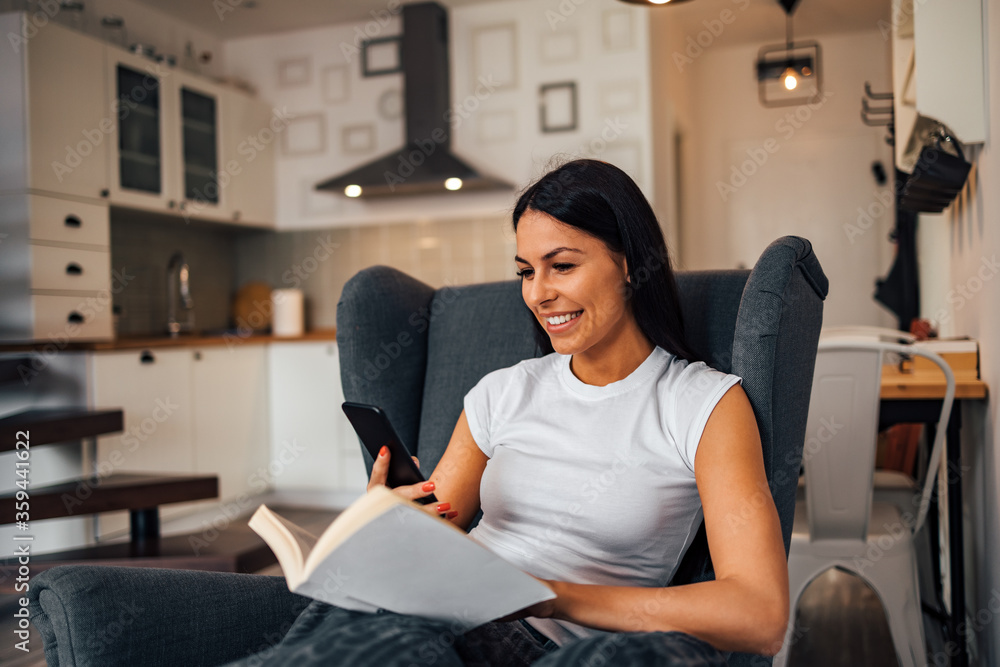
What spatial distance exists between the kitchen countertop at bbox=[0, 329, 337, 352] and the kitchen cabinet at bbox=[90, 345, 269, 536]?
0.11ft

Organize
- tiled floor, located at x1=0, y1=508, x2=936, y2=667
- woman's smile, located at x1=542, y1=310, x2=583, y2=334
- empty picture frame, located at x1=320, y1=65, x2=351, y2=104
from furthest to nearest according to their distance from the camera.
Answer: empty picture frame, located at x1=320, y1=65, x2=351, y2=104 → tiled floor, located at x1=0, y1=508, x2=936, y2=667 → woman's smile, located at x1=542, y1=310, x2=583, y2=334

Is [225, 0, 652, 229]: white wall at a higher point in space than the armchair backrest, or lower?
higher

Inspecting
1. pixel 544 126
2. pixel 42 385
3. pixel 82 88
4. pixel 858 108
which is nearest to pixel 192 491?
pixel 42 385

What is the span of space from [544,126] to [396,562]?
3671 mm

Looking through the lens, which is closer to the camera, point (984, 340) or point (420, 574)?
point (420, 574)

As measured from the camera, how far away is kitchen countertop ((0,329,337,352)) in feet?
9.95

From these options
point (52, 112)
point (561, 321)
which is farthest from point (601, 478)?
point (52, 112)

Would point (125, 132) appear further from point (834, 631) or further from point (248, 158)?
point (834, 631)

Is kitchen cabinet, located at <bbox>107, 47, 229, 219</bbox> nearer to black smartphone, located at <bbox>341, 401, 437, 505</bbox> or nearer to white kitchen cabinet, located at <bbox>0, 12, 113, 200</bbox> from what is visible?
white kitchen cabinet, located at <bbox>0, 12, 113, 200</bbox>

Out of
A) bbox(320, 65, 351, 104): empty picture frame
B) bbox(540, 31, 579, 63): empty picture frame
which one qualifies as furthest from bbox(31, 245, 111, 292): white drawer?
bbox(540, 31, 579, 63): empty picture frame

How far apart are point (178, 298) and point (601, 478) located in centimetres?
365

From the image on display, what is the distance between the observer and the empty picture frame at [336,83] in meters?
4.52

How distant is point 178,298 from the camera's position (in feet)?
13.9

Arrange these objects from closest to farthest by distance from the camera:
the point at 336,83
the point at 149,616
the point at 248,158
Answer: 1. the point at 149,616
2. the point at 248,158
3. the point at 336,83
